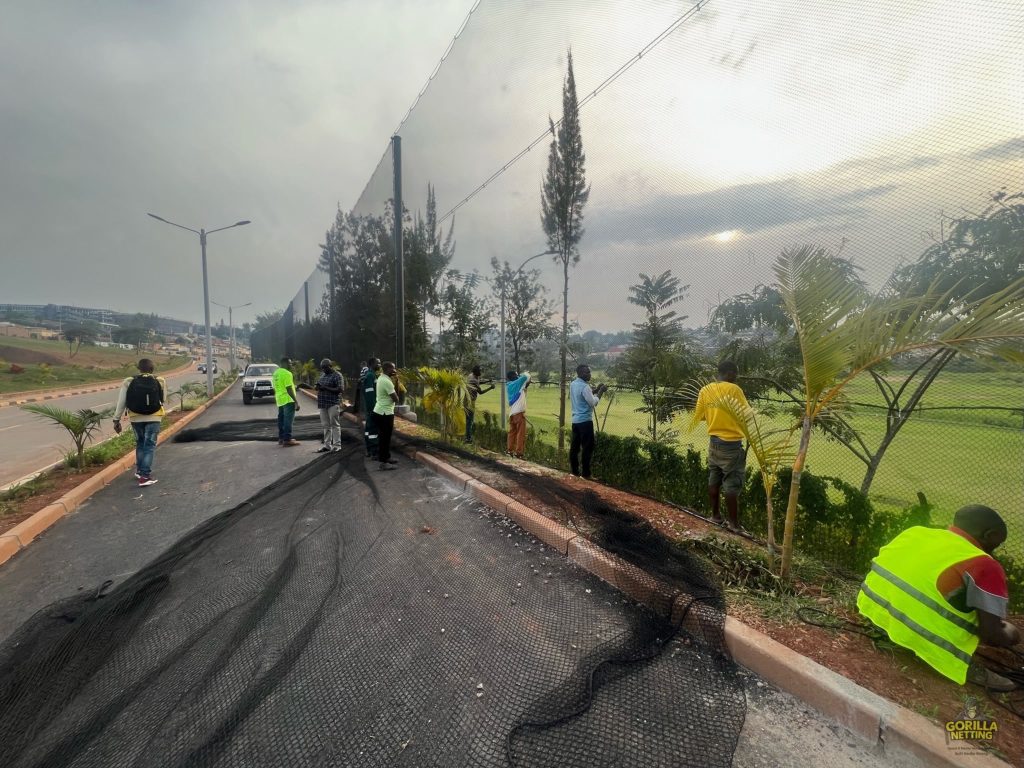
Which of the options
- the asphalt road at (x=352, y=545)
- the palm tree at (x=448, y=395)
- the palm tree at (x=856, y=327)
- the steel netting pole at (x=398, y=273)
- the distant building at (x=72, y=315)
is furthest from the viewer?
the distant building at (x=72, y=315)

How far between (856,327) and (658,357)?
3.12 metres

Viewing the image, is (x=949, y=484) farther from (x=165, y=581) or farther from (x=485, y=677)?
(x=165, y=581)

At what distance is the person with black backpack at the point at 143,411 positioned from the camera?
229 inches

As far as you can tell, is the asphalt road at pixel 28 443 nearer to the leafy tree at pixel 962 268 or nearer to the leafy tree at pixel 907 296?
the leafy tree at pixel 907 296

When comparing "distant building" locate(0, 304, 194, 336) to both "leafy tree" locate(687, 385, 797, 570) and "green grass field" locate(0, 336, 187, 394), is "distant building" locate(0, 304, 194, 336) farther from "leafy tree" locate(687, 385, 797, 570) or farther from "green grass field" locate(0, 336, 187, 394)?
→ "leafy tree" locate(687, 385, 797, 570)

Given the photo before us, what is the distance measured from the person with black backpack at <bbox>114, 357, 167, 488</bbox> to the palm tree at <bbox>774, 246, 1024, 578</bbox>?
6.95 metres

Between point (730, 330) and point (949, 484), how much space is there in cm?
239

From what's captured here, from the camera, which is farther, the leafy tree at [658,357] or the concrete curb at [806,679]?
the leafy tree at [658,357]

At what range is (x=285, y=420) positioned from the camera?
8320mm

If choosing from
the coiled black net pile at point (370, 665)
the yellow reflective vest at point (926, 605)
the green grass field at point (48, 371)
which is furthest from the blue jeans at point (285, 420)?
the green grass field at point (48, 371)

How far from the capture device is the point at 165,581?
125 inches

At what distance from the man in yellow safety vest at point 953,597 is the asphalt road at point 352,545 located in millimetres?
572

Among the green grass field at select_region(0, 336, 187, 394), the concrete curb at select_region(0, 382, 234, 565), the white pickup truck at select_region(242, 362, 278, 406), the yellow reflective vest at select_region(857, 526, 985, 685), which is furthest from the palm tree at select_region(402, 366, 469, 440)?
the green grass field at select_region(0, 336, 187, 394)
